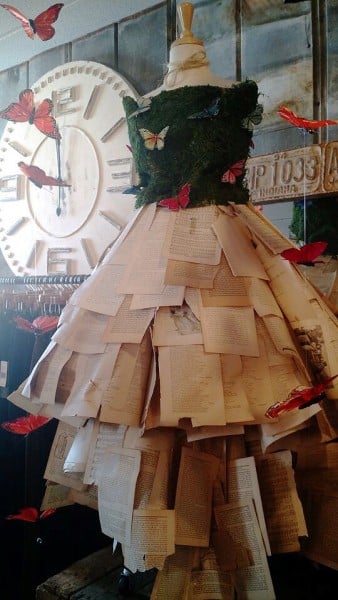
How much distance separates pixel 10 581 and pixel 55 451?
71cm

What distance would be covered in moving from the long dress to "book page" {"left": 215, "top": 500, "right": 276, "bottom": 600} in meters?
0.01

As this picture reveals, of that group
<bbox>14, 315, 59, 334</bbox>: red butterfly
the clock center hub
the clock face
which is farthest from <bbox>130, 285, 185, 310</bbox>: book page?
the clock center hub

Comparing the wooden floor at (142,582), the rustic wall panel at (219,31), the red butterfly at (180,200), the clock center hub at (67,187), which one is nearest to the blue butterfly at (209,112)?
the red butterfly at (180,200)

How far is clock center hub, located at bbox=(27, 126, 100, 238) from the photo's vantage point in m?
1.78

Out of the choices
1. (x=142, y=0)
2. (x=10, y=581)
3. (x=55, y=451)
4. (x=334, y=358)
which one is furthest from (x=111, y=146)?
(x=10, y=581)

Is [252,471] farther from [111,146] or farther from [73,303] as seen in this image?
[111,146]

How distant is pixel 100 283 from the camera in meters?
0.89

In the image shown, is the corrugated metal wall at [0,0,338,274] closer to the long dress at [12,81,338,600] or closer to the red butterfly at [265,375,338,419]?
the long dress at [12,81,338,600]

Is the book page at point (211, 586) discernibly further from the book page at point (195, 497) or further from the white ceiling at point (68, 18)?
the white ceiling at point (68, 18)

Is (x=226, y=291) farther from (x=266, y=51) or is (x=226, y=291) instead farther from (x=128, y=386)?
(x=266, y=51)

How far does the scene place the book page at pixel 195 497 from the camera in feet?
2.55

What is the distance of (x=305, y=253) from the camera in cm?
81

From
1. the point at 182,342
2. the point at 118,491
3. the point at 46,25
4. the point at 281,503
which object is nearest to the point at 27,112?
the point at 46,25

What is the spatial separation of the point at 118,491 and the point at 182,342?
0.78 feet
